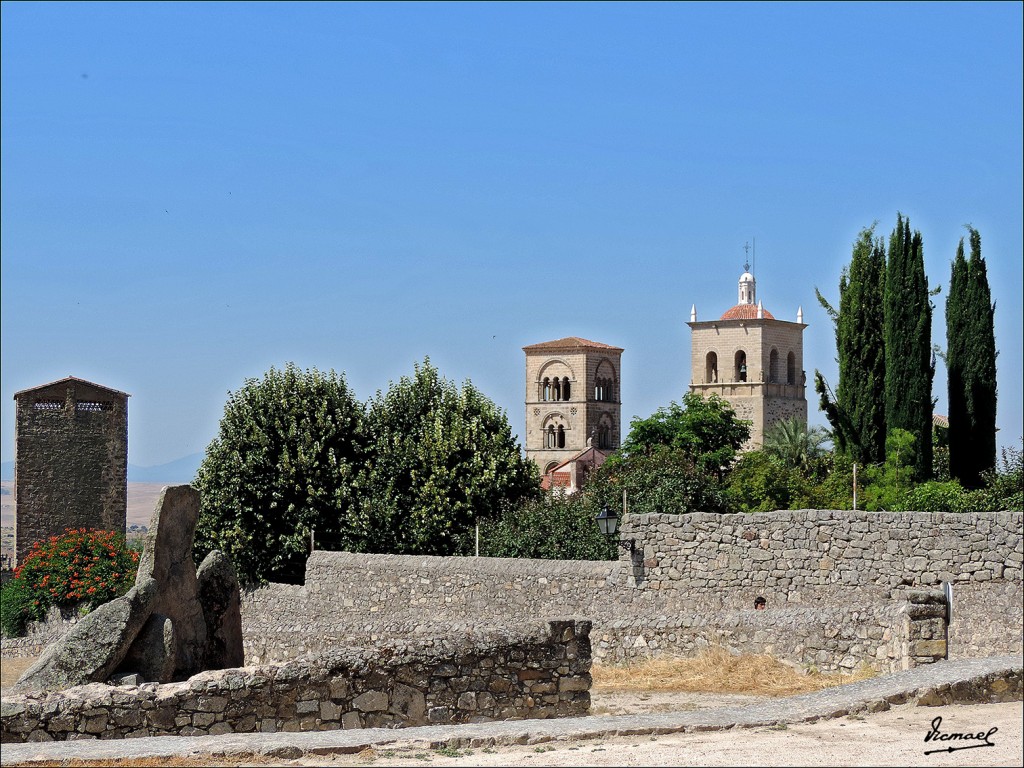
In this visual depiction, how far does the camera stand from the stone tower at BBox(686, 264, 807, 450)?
126m

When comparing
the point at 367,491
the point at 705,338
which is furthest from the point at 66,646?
the point at 705,338

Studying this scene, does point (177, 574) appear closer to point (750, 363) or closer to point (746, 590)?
point (746, 590)

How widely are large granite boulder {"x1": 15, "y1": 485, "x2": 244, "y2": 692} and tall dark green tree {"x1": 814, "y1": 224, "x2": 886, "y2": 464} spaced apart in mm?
24158

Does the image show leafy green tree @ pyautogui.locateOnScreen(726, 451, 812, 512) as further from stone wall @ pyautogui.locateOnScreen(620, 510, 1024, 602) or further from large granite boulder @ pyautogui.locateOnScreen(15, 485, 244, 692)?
large granite boulder @ pyautogui.locateOnScreen(15, 485, 244, 692)

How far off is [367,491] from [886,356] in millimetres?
14453

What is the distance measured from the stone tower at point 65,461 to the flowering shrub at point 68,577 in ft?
49.2

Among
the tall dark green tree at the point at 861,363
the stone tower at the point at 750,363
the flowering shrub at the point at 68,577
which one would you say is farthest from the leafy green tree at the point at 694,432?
the stone tower at the point at 750,363

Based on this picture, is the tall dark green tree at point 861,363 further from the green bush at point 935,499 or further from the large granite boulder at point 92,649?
the large granite boulder at point 92,649

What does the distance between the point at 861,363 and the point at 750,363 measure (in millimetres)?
90162

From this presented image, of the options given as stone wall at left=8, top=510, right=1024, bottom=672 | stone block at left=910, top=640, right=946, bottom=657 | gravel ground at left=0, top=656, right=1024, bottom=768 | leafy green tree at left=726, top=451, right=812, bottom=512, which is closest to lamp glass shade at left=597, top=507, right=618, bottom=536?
stone wall at left=8, top=510, right=1024, bottom=672

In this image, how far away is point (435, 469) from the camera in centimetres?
3378

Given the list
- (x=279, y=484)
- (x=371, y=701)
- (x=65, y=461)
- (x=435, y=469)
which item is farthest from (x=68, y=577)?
(x=371, y=701)

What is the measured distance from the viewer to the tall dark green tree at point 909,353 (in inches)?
1435

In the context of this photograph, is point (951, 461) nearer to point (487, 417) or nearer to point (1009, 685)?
point (487, 417)
